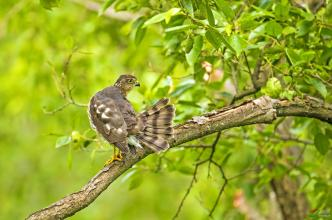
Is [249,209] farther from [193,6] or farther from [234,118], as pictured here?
[193,6]

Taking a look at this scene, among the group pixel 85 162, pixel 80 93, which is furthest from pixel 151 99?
pixel 85 162

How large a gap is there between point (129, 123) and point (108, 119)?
0.15 m

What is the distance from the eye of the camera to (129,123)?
5.32m

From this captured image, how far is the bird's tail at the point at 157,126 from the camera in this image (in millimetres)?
4977

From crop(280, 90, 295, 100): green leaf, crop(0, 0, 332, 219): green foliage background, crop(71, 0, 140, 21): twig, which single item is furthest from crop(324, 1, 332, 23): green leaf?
crop(71, 0, 140, 21): twig

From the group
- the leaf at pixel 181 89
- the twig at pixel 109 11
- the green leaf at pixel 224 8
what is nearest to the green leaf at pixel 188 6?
the green leaf at pixel 224 8

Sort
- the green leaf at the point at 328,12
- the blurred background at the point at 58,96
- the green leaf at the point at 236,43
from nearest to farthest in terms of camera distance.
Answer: the green leaf at the point at 236,43
the green leaf at the point at 328,12
the blurred background at the point at 58,96

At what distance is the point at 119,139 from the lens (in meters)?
5.06

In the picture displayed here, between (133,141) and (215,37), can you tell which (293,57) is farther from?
(133,141)

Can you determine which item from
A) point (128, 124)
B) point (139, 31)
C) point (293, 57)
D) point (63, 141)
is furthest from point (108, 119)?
point (293, 57)

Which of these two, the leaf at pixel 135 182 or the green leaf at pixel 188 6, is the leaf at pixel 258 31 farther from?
the leaf at pixel 135 182

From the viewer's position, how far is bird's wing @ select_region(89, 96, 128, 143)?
5.12 m

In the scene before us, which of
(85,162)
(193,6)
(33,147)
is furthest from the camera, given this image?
(33,147)

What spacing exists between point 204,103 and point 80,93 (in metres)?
3.41
